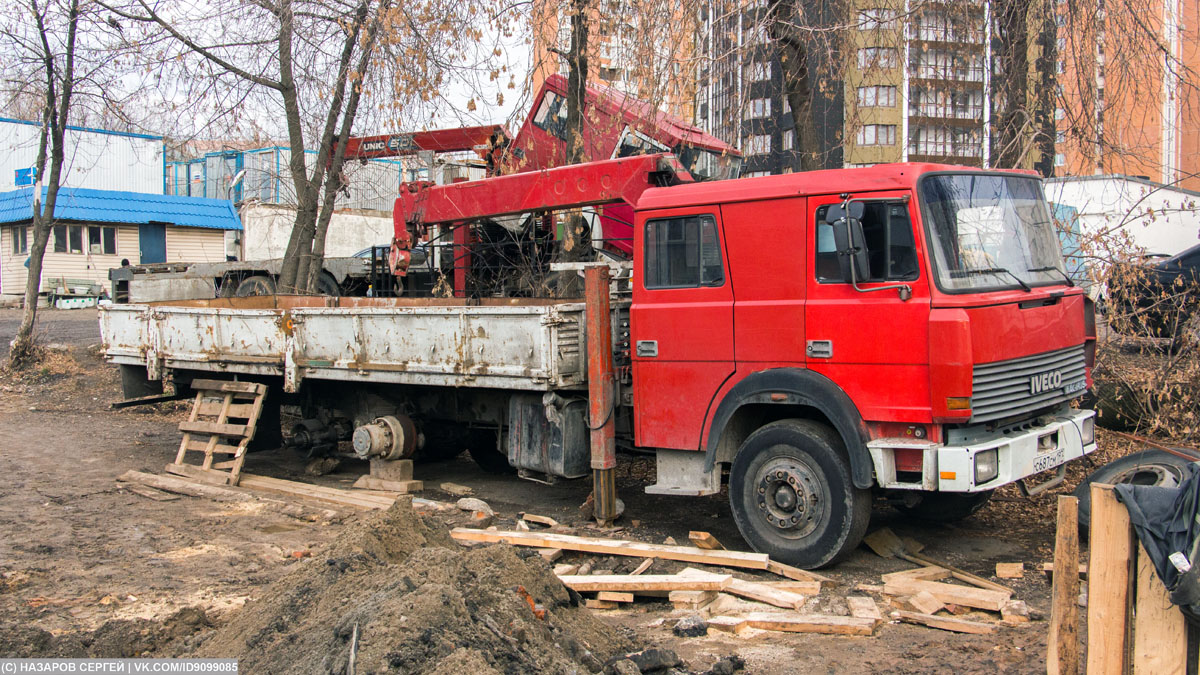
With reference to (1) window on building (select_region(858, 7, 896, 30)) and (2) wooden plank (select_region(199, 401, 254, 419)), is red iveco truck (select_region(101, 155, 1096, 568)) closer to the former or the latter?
(2) wooden plank (select_region(199, 401, 254, 419))

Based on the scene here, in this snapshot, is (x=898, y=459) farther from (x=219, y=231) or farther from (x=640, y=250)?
(x=219, y=231)

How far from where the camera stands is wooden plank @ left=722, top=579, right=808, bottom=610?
16.7ft

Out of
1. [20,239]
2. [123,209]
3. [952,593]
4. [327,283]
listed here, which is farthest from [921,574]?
[20,239]

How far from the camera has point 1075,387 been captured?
607cm

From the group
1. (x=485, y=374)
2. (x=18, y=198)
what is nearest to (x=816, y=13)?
(x=485, y=374)

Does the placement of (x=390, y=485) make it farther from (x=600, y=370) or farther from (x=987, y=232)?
(x=987, y=232)

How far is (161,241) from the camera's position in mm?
31781

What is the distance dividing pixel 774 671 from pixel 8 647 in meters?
3.71

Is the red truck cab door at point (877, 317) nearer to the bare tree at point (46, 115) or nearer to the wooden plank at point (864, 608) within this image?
the wooden plank at point (864, 608)

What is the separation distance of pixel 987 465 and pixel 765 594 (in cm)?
153

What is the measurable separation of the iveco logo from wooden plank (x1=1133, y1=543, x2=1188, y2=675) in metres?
2.40

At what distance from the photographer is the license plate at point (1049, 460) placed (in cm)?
557

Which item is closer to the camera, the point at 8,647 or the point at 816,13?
the point at 8,647

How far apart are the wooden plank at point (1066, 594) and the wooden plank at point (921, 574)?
1859 millimetres
